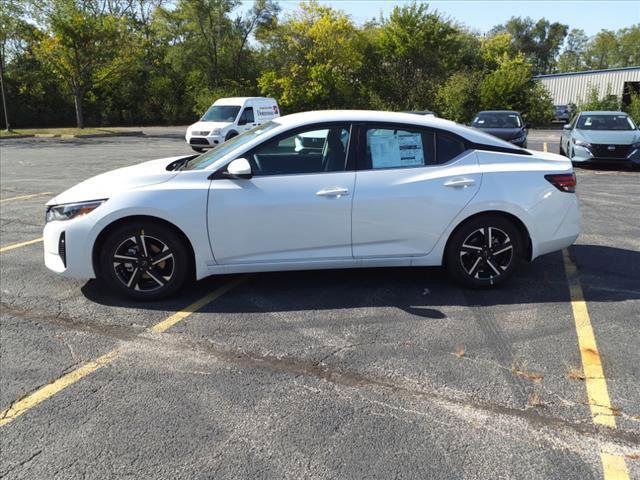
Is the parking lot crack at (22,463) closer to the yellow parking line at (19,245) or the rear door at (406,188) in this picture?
the rear door at (406,188)

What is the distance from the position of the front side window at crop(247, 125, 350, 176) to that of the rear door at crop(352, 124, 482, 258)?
0.61 ft

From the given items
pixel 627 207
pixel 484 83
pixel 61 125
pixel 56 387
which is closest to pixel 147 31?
pixel 61 125

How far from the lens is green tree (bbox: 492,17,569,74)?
9844 cm

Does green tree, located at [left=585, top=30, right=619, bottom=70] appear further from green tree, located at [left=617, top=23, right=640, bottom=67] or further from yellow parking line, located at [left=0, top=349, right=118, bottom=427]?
yellow parking line, located at [left=0, top=349, right=118, bottom=427]

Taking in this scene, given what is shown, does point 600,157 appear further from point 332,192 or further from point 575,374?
point 575,374

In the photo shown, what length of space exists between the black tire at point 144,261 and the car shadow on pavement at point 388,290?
0.13 m

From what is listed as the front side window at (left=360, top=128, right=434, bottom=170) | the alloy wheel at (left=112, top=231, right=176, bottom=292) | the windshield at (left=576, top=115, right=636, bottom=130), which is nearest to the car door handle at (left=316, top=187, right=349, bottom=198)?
the front side window at (left=360, top=128, right=434, bottom=170)

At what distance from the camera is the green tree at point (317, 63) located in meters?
36.2

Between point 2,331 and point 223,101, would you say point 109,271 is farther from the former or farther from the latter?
point 223,101

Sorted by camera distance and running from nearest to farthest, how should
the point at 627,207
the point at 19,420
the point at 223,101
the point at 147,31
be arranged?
the point at 19,420 < the point at 627,207 < the point at 223,101 < the point at 147,31

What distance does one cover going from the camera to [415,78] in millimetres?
36000

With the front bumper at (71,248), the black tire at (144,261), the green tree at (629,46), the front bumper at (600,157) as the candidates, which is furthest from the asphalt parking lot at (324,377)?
the green tree at (629,46)

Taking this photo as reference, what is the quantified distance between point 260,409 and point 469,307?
7.18ft

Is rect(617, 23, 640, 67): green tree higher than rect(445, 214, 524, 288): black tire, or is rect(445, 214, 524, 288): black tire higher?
rect(617, 23, 640, 67): green tree
